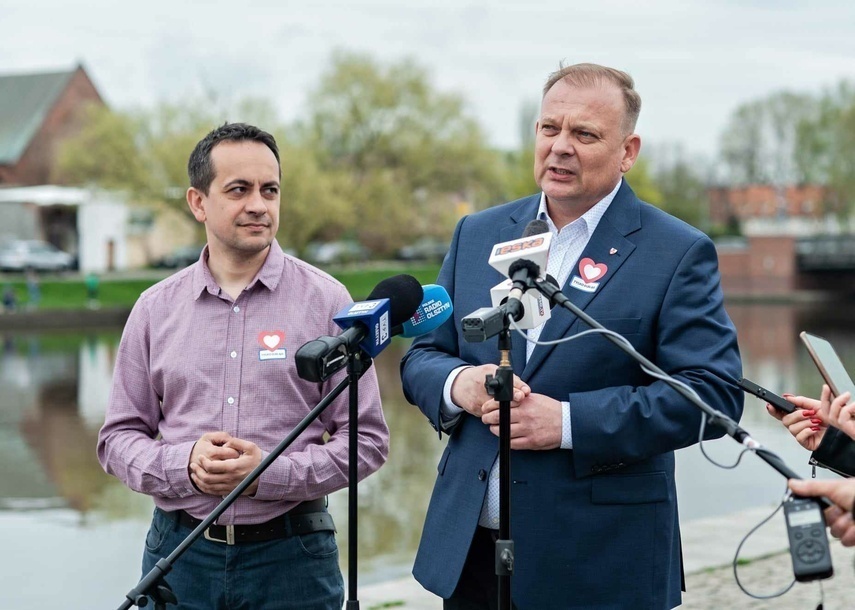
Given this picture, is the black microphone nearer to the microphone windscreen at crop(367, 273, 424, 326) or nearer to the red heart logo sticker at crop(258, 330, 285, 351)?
the microphone windscreen at crop(367, 273, 424, 326)

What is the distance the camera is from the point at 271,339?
3582 mm

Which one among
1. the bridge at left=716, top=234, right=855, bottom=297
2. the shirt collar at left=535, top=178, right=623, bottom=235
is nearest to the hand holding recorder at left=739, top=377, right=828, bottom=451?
the shirt collar at left=535, top=178, right=623, bottom=235

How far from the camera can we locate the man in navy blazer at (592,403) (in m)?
3.17

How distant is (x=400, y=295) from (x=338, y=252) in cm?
5638

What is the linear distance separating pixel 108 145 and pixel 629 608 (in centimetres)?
4869

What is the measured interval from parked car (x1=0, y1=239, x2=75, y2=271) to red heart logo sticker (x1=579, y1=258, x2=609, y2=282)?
48.8 meters

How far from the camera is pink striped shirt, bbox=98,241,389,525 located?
347 cm

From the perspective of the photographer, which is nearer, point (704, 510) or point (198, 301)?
point (198, 301)

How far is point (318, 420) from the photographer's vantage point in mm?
3650

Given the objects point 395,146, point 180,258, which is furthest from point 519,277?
point 180,258

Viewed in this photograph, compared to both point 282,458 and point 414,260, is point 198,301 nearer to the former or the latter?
point 282,458

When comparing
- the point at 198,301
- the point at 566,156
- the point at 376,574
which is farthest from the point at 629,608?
the point at 376,574

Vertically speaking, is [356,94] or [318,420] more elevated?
[356,94]

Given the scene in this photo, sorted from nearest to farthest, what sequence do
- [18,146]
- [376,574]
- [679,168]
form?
[376,574] → [18,146] → [679,168]
